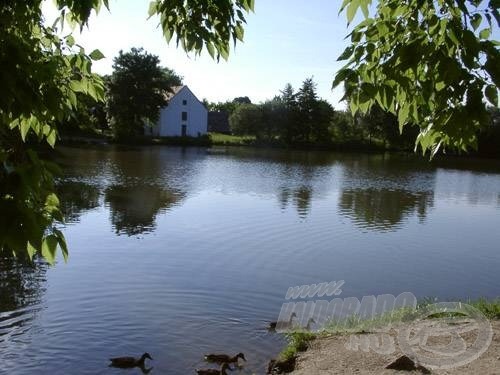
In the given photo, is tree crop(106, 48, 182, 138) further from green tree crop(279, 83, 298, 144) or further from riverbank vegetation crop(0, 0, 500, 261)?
riverbank vegetation crop(0, 0, 500, 261)

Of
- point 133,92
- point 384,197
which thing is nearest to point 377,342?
point 384,197

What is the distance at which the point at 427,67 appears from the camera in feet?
8.73

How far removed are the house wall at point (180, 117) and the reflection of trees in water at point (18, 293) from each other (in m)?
75.5

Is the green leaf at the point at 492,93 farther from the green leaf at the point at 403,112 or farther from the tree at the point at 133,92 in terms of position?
the tree at the point at 133,92

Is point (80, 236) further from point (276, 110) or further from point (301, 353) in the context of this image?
point (276, 110)

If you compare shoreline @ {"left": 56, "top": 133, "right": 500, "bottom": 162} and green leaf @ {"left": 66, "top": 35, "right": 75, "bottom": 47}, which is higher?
green leaf @ {"left": 66, "top": 35, "right": 75, "bottom": 47}

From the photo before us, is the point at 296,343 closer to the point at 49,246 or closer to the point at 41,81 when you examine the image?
the point at 49,246

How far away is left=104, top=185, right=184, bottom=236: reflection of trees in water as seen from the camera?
60.4 feet

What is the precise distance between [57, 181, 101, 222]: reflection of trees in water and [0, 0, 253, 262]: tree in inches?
634

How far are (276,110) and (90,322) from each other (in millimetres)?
82345

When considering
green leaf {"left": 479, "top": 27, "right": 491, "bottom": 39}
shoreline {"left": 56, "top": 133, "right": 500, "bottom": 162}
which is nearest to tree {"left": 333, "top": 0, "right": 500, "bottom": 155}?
green leaf {"left": 479, "top": 27, "right": 491, "bottom": 39}

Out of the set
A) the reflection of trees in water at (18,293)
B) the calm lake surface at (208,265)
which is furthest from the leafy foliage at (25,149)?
the reflection of trees in water at (18,293)

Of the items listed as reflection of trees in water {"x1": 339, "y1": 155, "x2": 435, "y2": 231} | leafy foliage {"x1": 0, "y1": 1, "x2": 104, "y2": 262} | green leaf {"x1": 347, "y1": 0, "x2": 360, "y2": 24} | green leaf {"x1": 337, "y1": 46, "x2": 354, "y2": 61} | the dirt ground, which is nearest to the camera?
leafy foliage {"x1": 0, "y1": 1, "x2": 104, "y2": 262}

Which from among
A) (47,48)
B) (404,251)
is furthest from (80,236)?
(47,48)
